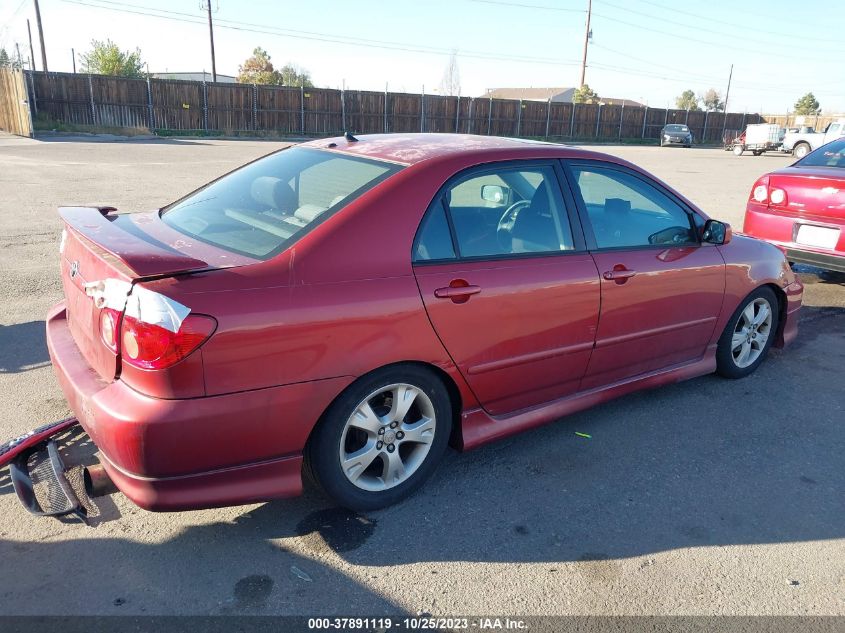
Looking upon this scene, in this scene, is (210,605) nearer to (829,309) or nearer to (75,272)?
(75,272)

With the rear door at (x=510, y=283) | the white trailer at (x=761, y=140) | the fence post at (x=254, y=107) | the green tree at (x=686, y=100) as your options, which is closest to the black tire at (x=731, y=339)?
the rear door at (x=510, y=283)

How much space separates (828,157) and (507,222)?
5.42m

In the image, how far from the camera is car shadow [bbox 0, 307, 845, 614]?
8.45 ft

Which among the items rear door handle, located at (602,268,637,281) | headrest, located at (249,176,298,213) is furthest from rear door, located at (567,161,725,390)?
headrest, located at (249,176,298,213)

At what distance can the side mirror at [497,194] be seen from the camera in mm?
3576

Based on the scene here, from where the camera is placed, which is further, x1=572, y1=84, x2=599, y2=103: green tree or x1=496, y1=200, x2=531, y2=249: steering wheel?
x1=572, y1=84, x2=599, y2=103: green tree

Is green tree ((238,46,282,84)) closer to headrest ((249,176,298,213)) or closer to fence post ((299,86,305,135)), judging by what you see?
fence post ((299,86,305,135))

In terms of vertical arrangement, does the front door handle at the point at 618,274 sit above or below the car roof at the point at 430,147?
below

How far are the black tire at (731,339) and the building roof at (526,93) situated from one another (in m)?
93.9

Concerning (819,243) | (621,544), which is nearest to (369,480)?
(621,544)

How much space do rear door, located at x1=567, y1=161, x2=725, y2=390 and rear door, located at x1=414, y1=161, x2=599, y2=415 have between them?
0.43 feet

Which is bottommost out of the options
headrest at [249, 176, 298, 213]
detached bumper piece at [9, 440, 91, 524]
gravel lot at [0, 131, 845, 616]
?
gravel lot at [0, 131, 845, 616]

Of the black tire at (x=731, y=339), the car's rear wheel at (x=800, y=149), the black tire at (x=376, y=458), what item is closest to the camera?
the black tire at (x=376, y=458)

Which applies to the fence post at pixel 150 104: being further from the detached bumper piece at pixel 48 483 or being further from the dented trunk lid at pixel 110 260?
the detached bumper piece at pixel 48 483
